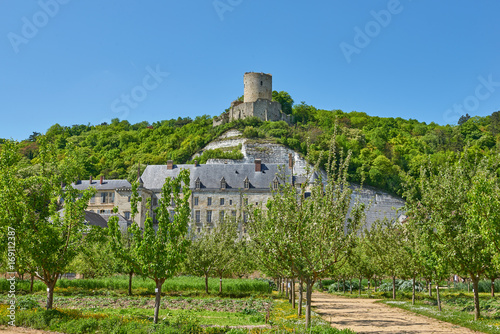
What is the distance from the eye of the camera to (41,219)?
1705 cm

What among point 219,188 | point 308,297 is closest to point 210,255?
point 308,297

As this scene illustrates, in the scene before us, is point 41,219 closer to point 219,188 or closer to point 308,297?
point 308,297

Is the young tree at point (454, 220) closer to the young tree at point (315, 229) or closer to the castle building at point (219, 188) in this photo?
the young tree at point (315, 229)

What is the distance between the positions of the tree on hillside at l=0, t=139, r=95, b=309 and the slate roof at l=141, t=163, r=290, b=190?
47.6 m

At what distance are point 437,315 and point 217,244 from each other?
1578 cm

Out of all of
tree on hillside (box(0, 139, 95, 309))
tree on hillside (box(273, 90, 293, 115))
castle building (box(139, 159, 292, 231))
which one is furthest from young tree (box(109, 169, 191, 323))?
tree on hillside (box(273, 90, 293, 115))

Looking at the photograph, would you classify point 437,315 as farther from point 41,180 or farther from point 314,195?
point 41,180

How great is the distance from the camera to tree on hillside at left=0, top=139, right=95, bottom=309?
16344 millimetres

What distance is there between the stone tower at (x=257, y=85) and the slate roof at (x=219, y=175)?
47739 mm

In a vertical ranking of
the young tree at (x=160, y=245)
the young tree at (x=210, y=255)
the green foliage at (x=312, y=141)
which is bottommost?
the young tree at (x=210, y=255)

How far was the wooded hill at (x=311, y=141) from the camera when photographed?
89.6 m

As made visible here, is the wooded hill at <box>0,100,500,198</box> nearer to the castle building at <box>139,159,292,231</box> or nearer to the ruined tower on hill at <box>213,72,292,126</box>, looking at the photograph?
the ruined tower on hill at <box>213,72,292,126</box>

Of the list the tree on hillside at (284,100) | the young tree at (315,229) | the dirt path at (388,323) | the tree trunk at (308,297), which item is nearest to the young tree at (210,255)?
the dirt path at (388,323)

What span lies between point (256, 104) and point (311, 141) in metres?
21.1
